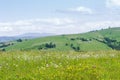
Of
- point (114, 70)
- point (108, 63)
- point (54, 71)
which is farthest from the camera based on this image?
point (108, 63)

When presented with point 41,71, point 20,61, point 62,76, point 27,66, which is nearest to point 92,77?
point 62,76

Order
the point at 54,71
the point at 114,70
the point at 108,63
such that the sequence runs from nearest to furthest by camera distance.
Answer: the point at 54,71 < the point at 114,70 < the point at 108,63

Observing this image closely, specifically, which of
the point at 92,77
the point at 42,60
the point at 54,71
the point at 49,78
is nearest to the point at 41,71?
the point at 54,71

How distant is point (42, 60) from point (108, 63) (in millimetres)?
3814

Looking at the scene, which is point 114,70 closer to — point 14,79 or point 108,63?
point 108,63

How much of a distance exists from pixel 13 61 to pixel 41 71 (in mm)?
4053

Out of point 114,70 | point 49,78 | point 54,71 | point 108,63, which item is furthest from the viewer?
point 108,63

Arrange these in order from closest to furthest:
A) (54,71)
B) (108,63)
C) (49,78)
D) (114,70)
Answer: (49,78) → (54,71) → (114,70) → (108,63)

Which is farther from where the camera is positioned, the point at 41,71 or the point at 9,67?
the point at 9,67

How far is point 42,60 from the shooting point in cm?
1781

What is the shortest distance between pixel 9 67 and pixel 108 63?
5.61m

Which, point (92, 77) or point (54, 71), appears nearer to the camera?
point (92, 77)

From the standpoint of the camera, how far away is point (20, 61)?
1758cm

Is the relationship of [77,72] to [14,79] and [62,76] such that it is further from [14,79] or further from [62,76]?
[14,79]
